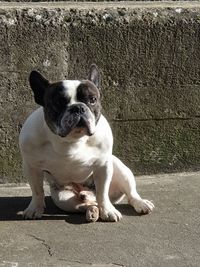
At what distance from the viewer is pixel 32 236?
4.47m

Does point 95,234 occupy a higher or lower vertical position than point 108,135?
lower

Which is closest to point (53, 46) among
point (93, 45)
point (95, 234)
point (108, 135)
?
point (93, 45)

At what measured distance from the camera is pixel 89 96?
4.55 metres

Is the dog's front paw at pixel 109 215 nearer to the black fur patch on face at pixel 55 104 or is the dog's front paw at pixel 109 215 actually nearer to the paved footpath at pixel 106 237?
the paved footpath at pixel 106 237

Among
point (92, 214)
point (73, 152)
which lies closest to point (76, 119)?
point (73, 152)

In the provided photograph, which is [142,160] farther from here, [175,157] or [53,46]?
[53,46]

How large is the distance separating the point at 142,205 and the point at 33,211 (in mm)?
721

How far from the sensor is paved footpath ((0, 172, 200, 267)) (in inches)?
161

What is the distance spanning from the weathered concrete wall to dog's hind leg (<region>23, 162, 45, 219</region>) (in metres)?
0.79

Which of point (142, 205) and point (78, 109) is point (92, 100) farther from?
point (142, 205)

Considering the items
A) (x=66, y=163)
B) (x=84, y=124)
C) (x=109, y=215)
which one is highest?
(x=84, y=124)

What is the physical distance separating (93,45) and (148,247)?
6.11ft

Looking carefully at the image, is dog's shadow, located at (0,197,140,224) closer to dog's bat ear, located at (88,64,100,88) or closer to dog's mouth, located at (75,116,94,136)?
dog's mouth, located at (75,116,94,136)

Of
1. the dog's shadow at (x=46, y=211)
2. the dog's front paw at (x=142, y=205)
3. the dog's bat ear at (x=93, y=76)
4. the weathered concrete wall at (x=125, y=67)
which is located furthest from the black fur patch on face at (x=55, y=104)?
the weathered concrete wall at (x=125, y=67)
